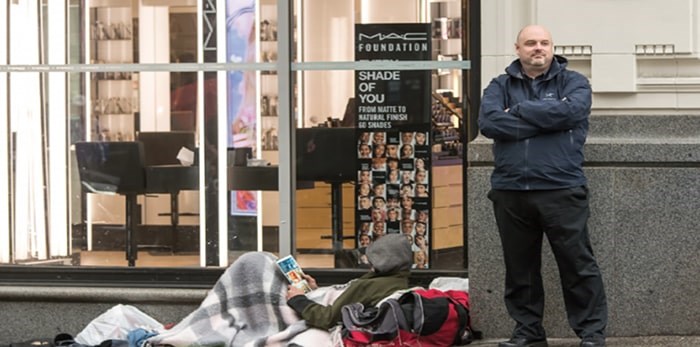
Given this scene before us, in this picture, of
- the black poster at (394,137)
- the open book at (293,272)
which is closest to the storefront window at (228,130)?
the black poster at (394,137)

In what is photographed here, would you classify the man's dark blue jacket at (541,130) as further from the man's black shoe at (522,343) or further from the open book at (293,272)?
the open book at (293,272)

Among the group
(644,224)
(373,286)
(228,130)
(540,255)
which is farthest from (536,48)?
(228,130)

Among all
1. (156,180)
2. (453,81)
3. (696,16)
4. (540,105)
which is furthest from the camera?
(156,180)

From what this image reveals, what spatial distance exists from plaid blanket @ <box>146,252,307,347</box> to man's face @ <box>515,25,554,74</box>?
211 centimetres

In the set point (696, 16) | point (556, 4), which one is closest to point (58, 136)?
point (556, 4)

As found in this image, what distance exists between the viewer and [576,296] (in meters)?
6.71

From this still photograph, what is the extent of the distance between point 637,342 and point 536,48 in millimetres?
1862

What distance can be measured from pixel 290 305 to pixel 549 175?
73.3 inches

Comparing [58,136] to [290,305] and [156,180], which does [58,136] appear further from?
[290,305]

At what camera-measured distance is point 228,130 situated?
28.4 ft

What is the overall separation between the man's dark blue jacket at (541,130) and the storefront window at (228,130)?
140cm

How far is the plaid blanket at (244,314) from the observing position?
289 inches

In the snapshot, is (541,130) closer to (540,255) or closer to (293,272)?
(540,255)

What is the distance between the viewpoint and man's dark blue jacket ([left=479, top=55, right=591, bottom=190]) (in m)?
6.53
